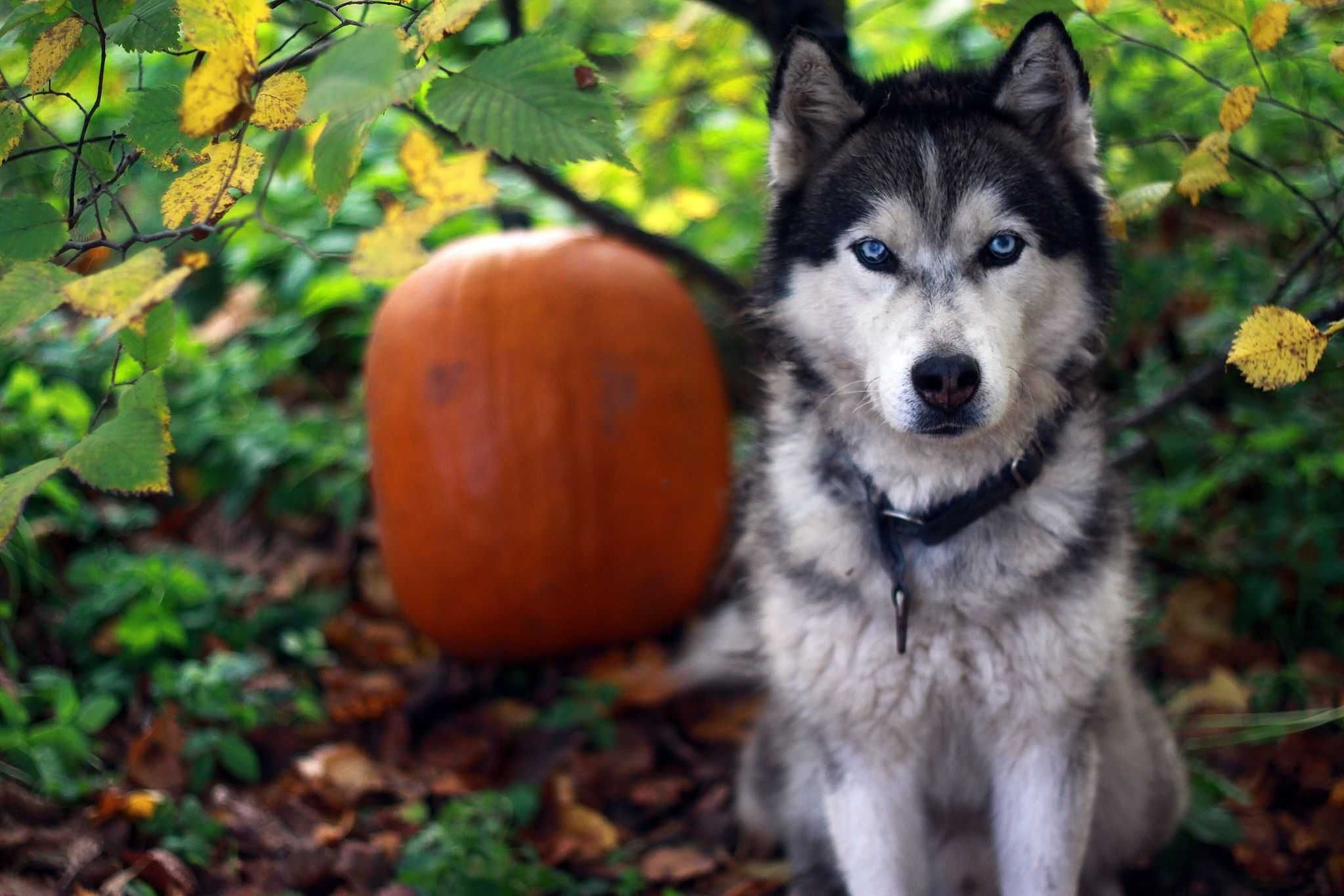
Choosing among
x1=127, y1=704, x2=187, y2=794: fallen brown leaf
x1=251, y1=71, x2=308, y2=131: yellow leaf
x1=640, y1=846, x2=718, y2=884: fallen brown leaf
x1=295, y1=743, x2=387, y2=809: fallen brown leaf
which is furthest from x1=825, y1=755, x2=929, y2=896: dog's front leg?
x1=127, y1=704, x2=187, y2=794: fallen brown leaf

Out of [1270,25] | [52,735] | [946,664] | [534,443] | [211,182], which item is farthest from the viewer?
[534,443]

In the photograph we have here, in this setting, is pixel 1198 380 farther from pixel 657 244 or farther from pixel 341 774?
pixel 341 774

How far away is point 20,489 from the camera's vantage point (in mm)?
1438

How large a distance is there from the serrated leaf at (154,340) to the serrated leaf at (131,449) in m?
0.04

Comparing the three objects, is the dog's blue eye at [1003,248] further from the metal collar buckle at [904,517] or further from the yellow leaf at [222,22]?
the yellow leaf at [222,22]

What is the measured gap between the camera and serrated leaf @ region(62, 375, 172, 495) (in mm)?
1438

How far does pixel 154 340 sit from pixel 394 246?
34 centimetres

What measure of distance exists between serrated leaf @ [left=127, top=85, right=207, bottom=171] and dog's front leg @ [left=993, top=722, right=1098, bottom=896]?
1.68 m

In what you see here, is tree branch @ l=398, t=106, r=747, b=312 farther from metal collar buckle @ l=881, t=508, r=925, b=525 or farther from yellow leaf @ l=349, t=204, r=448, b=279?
yellow leaf @ l=349, t=204, r=448, b=279

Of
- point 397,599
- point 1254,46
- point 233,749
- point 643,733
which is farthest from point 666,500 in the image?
point 1254,46

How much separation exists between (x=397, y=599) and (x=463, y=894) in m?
1.38

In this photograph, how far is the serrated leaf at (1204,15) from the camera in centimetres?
175

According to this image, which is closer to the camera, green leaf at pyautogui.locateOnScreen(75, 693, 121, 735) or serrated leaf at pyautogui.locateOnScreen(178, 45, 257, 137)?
serrated leaf at pyautogui.locateOnScreen(178, 45, 257, 137)

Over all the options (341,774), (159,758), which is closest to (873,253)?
(341,774)
